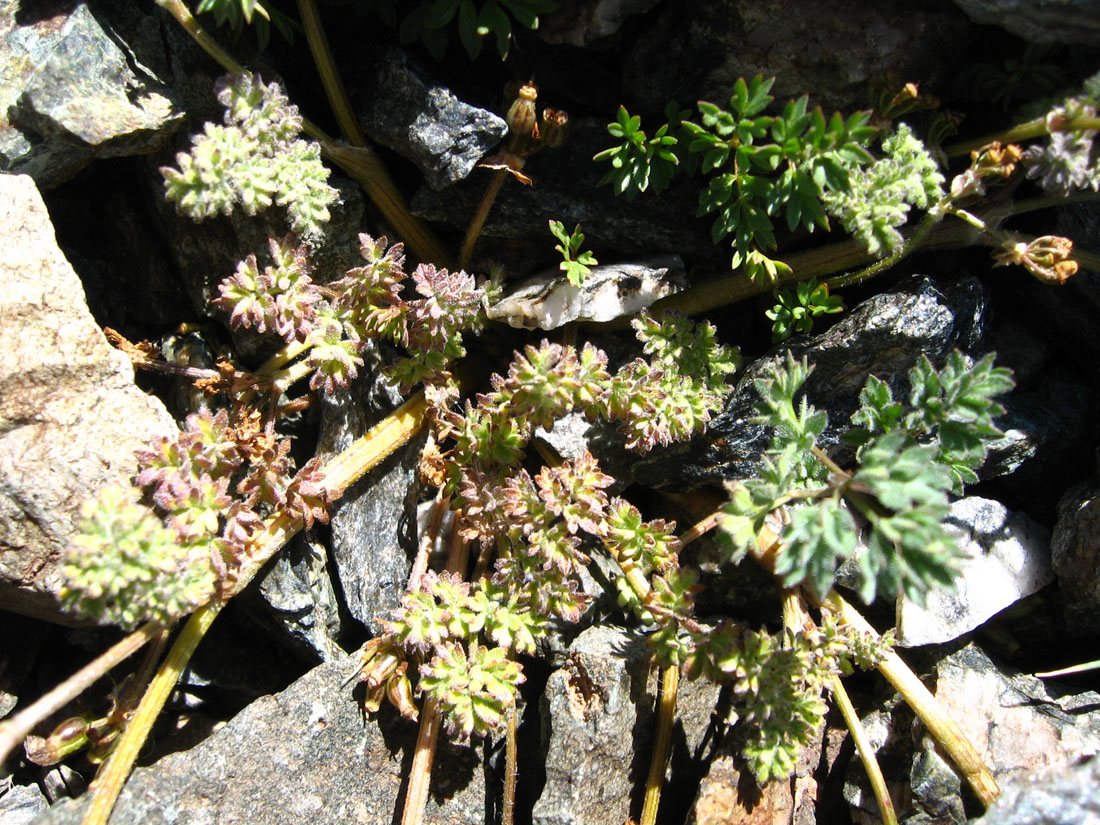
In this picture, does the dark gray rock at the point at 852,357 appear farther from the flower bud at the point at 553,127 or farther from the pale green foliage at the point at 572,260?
the flower bud at the point at 553,127

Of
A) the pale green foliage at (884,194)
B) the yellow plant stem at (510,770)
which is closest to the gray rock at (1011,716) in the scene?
the yellow plant stem at (510,770)

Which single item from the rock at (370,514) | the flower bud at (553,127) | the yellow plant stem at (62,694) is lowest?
the yellow plant stem at (62,694)

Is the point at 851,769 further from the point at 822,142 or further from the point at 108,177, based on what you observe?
the point at 108,177

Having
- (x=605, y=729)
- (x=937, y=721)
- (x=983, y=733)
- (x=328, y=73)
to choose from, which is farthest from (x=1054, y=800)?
(x=328, y=73)

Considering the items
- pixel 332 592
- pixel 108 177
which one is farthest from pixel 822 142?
pixel 108 177

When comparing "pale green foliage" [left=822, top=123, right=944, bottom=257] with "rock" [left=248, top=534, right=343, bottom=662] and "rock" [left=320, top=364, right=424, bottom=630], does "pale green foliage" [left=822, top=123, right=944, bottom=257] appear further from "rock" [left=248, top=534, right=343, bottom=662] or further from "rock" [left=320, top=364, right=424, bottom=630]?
"rock" [left=248, top=534, right=343, bottom=662]
